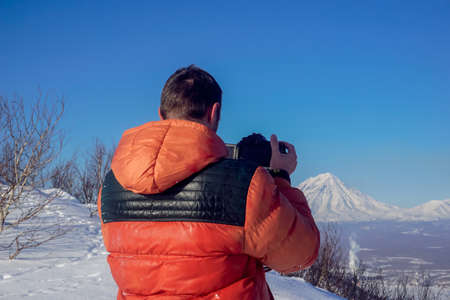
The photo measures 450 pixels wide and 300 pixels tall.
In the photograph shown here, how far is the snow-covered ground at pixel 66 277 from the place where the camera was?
3.61 m

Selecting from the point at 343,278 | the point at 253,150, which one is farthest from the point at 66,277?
the point at 343,278

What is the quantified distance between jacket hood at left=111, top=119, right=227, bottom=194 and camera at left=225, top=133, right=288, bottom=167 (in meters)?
0.17

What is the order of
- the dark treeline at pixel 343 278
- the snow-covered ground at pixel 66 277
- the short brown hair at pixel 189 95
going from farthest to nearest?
1. the dark treeline at pixel 343 278
2. the snow-covered ground at pixel 66 277
3. the short brown hair at pixel 189 95

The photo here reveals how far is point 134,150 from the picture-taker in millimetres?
1073

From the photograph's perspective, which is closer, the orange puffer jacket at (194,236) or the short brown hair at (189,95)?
the orange puffer jacket at (194,236)

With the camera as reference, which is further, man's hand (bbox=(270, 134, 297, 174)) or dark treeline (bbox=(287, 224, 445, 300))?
dark treeline (bbox=(287, 224, 445, 300))

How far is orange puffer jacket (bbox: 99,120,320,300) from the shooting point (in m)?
1.03

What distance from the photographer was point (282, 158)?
4.24 feet

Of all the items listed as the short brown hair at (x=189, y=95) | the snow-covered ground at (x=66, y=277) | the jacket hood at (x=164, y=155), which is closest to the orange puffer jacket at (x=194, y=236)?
the jacket hood at (x=164, y=155)

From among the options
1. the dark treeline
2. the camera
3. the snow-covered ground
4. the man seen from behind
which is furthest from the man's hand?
the dark treeline

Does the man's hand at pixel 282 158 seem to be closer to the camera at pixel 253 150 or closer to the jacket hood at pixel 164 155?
the camera at pixel 253 150

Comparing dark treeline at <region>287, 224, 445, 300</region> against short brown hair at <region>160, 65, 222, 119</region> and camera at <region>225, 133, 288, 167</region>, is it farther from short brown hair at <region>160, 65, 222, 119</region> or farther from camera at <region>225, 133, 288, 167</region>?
short brown hair at <region>160, 65, 222, 119</region>

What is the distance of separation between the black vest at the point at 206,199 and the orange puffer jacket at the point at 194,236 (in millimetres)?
21

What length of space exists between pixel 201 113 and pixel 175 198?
320 millimetres
